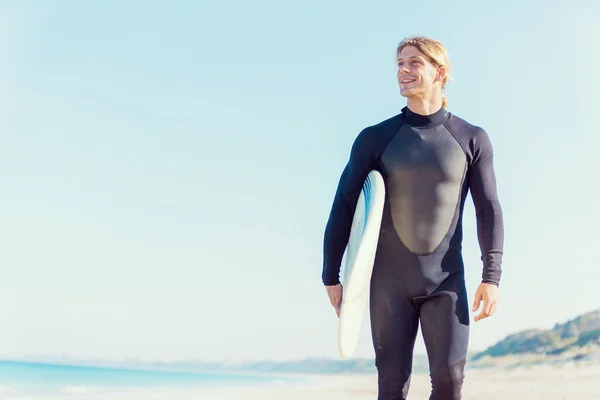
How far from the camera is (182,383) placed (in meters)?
27.3

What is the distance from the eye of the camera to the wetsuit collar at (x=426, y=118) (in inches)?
138

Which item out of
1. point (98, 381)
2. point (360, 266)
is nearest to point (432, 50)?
point (360, 266)

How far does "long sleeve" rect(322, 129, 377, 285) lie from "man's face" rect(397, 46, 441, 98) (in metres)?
0.28

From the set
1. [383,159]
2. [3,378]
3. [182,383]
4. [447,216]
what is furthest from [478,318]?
[3,378]

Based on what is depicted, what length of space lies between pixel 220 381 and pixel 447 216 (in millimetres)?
25893

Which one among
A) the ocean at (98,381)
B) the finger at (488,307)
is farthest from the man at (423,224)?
the ocean at (98,381)

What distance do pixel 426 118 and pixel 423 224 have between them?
48 centimetres

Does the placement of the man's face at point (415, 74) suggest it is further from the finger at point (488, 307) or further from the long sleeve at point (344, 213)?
the finger at point (488, 307)

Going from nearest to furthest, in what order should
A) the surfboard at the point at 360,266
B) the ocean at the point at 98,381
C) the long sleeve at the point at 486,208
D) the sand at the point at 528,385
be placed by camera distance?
the surfboard at the point at 360,266 → the long sleeve at the point at 486,208 → the sand at the point at 528,385 → the ocean at the point at 98,381

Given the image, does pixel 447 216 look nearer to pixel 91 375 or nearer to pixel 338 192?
pixel 338 192

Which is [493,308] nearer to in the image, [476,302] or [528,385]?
[476,302]

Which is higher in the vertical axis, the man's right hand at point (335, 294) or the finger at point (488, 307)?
the man's right hand at point (335, 294)

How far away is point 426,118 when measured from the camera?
353 centimetres

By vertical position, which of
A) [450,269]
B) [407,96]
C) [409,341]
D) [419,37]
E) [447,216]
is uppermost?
[419,37]
